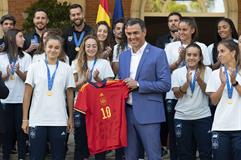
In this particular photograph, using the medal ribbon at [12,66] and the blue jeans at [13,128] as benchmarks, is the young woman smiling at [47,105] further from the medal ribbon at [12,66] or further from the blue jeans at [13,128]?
the blue jeans at [13,128]

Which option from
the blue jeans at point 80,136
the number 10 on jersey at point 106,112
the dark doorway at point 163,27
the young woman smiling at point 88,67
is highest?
the dark doorway at point 163,27

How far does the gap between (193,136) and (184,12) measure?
7.90 metres

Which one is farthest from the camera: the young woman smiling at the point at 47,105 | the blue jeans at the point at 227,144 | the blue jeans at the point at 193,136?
the blue jeans at the point at 193,136

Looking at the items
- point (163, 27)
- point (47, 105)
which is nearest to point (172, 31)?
point (47, 105)

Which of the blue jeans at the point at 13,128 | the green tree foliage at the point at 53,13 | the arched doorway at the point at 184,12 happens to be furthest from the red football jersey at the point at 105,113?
the arched doorway at the point at 184,12

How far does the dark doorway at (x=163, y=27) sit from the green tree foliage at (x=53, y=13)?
9.49ft

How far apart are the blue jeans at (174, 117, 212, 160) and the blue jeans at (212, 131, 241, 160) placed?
942 millimetres

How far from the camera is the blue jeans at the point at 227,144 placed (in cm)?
625

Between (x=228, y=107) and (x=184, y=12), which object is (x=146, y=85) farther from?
(x=184, y=12)

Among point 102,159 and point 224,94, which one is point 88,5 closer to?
point 102,159

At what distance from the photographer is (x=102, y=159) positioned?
7.51 meters

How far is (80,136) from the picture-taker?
7730 mm

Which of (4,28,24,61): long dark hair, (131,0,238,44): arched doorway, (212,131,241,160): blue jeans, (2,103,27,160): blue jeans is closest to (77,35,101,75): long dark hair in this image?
(4,28,24,61): long dark hair

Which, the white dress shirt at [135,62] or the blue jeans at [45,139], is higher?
the white dress shirt at [135,62]
